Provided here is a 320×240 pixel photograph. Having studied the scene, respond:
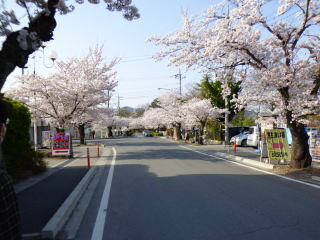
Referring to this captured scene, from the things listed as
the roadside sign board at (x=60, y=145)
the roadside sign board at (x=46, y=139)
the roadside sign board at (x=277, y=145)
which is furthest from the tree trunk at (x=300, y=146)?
the roadside sign board at (x=46, y=139)

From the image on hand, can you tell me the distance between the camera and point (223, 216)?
604 centimetres

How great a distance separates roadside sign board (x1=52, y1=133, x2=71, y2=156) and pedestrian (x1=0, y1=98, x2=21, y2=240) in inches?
699

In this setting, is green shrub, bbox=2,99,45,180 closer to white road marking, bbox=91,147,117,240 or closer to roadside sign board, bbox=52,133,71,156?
white road marking, bbox=91,147,117,240

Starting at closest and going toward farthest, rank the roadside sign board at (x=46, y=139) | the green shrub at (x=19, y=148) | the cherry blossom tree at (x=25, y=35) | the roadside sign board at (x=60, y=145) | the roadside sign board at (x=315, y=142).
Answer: the cherry blossom tree at (x=25, y=35) → the green shrub at (x=19, y=148) → the roadside sign board at (x=315, y=142) → the roadside sign board at (x=60, y=145) → the roadside sign board at (x=46, y=139)

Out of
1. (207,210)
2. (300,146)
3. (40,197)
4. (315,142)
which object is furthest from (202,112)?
(207,210)

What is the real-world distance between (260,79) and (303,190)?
5.16m

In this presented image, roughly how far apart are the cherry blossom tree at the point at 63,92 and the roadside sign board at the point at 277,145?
1343cm

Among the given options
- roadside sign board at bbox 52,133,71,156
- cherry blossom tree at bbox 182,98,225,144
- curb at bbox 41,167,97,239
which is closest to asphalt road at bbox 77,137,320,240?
curb at bbox 41,167,97,239

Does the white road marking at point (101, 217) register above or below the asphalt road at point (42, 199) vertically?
below

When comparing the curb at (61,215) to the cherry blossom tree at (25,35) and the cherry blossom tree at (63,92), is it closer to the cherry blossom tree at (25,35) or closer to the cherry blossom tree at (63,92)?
the cherry blossom tree at (25,35)

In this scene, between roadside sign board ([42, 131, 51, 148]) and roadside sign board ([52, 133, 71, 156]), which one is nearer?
roadside sign board ([52, 133, 71, 156])

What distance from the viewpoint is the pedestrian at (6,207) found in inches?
87.1

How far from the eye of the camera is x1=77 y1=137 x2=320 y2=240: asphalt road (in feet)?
16.9

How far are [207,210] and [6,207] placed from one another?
4930mm
